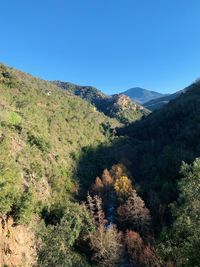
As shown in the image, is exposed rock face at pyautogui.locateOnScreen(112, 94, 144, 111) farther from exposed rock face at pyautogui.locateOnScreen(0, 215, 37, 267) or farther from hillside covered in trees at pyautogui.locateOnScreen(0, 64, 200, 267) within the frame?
exposed rock face at pyautogui.locateOnScreen(0, 215, 37, 267)

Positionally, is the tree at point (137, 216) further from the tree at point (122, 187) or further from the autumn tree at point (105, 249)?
the autumn tree at point (105, 249)

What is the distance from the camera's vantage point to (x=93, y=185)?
78.3 meters

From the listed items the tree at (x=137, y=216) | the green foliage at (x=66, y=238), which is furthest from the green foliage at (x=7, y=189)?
the tree at (x=137, y=216)

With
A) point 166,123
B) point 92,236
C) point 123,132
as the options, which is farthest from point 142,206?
point 123,132

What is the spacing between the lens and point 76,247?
5319cm

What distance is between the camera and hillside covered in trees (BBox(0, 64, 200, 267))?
85.7 ft

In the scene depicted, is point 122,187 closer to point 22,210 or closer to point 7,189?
point 22,210

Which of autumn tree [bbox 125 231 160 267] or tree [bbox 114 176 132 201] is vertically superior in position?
tree [bbox 114 176 132 201]

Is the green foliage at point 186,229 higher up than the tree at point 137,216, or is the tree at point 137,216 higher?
the green foliage at point 186,229

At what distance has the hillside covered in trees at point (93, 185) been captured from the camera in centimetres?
2614

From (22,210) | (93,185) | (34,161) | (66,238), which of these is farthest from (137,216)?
(22,210)

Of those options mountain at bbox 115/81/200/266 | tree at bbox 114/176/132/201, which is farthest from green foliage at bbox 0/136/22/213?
tree at bbox 114/176/132/201

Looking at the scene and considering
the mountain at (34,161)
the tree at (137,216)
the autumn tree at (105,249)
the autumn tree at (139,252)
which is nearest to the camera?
the mountain at (34,161)

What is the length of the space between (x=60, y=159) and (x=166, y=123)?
146 feet
